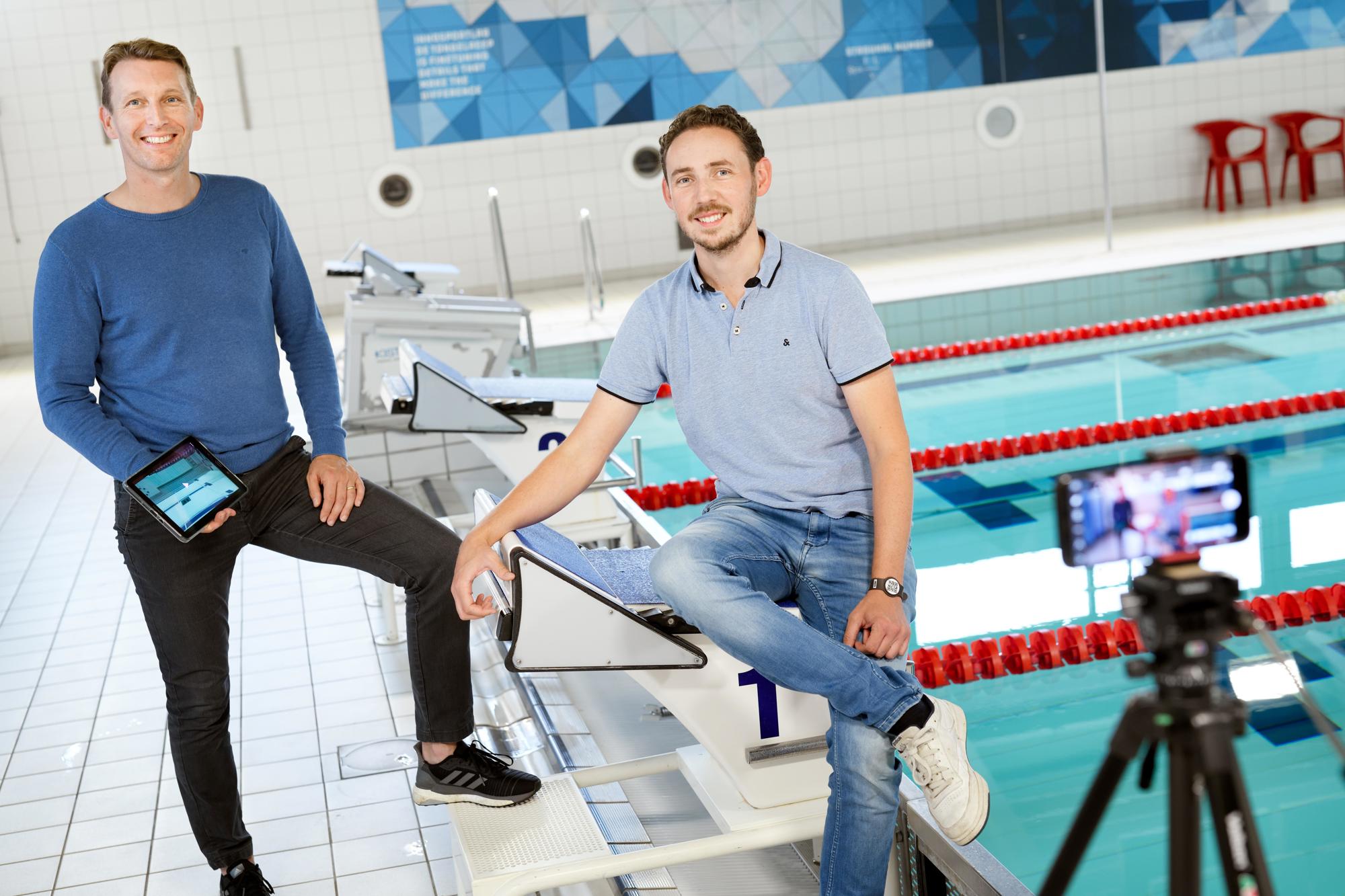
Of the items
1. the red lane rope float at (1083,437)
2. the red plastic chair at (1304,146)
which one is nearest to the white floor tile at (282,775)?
the red lane rope float at (1083,437)

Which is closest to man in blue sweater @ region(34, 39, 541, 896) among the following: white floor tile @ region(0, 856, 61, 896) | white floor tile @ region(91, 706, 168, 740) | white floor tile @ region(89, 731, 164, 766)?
white floor tile @ region(0, 856, 61, 896)

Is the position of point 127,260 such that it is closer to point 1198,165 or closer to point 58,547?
point 58,547

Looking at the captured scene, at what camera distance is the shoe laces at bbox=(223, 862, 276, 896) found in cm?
243

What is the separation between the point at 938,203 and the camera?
12.0m

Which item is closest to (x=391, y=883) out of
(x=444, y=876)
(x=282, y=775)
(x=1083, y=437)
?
(x=444, y=876)

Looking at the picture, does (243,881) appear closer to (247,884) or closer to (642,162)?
(247,884)

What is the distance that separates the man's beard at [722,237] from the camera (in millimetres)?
2223

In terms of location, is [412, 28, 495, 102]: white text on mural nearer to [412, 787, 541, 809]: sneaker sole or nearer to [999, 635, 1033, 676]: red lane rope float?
[999, 635, 1033, 676]: red lane rope float

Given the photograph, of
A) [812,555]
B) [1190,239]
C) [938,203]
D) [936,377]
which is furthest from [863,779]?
[938,203]

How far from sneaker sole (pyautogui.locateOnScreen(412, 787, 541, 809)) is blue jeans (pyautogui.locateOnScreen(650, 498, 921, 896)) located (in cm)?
51

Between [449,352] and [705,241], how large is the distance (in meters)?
3.61

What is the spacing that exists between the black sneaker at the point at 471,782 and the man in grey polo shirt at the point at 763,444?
411 mm

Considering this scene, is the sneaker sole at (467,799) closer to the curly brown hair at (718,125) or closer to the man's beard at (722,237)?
the man's beard at (722,237)

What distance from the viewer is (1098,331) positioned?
297 inches
